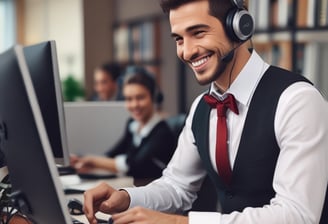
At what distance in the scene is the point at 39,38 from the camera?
6.54 m

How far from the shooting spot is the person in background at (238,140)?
1024mm

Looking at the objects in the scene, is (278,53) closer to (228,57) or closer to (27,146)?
(228,57)

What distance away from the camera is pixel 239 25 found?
3.73 feet

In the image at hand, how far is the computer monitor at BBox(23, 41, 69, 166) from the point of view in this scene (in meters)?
1.03

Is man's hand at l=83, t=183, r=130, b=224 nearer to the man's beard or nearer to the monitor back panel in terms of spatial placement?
the man's beard

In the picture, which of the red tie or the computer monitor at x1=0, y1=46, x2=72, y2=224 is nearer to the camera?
the computer monitor at x1=0, y1=46, x2=72, y2=224

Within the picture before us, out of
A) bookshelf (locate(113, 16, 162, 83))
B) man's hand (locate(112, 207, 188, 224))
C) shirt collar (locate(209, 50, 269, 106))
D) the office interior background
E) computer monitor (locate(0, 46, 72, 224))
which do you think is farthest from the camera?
bookshelf (locate(113, 16, 162, 83))

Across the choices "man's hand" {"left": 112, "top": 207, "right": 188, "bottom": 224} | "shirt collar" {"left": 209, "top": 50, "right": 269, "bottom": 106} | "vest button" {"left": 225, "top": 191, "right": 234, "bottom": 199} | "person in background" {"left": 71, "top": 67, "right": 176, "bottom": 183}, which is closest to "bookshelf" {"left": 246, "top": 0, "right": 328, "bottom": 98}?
"person in background" {"left": 71, "top": 67, "right": 176, "bottom": 183}

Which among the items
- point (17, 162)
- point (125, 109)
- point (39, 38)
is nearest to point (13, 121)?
point (17, 162)

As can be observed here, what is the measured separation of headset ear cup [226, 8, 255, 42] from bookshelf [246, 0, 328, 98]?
4.03 ft

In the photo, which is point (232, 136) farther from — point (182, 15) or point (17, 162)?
point (17, 162)

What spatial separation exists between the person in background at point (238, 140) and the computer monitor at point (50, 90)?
5.2 inches

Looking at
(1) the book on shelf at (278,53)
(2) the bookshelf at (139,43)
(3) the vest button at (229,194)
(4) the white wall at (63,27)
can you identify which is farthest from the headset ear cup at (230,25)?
(4) the white wall at (63,27)

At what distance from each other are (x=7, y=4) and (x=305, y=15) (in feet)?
16.8
